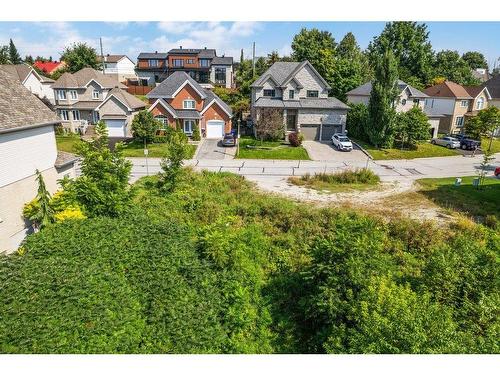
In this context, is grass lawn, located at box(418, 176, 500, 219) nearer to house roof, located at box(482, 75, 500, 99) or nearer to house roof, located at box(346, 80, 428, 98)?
house roof, located at box(346, 80, 428, 98)

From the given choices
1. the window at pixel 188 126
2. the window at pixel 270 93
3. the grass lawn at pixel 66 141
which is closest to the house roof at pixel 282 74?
the window at pixel 270 93

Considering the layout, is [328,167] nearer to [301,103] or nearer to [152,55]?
[301,103]

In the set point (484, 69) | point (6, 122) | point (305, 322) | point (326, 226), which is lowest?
point (305, 322)

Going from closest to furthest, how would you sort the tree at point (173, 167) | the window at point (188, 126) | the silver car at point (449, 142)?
the tree at point (173, 167), the silver car at point (449, 142), the window at point (188, 126)

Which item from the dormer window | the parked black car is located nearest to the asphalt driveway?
the dormer window

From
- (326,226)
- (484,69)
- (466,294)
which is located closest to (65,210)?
(326,226)

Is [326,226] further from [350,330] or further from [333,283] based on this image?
[350,330]

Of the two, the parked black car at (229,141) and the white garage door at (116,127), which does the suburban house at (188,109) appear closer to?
the parked black car at (229,141)
